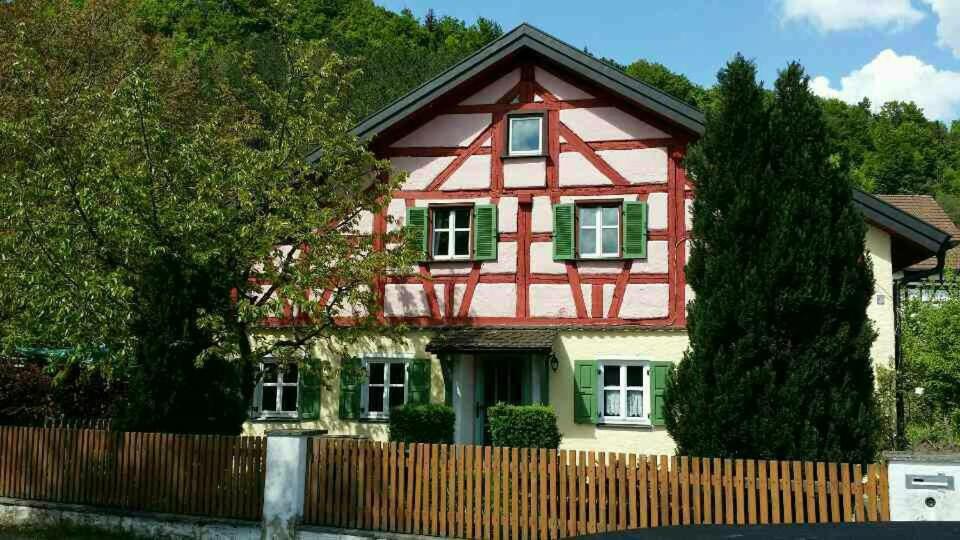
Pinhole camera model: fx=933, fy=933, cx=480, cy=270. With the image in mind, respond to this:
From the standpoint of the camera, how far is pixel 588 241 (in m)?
17.0

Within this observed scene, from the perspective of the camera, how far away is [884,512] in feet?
27.8

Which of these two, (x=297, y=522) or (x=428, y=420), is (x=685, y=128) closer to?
(x=428, y=420)

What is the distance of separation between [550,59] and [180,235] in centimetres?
747

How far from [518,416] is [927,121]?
81219 millimetres

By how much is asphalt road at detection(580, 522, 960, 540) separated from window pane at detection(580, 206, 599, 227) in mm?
12924

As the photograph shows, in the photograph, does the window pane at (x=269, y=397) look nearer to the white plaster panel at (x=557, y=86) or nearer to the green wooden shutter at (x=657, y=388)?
the green wooden shutter at (x=657, y=388)

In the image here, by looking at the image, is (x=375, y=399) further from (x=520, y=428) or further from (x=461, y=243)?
(x=520, y=428)

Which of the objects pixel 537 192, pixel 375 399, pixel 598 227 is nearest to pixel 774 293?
pixel 598 227

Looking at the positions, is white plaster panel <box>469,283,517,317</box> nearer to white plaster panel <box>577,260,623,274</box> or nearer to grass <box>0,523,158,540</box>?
white plaster panel <box>577,260,623,274</box>

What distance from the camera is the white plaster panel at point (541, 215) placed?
55.9 ft

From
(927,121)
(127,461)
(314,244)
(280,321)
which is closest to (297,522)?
(127,461)

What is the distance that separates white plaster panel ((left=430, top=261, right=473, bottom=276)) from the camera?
1733 cm

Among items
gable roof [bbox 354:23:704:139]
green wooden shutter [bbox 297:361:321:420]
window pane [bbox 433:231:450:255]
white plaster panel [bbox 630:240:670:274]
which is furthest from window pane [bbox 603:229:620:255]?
green wooden shutter [bbox 297:361:321:420]

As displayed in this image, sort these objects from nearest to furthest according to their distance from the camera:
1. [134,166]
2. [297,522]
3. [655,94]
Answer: [297,522] < [134,166] < [655,94]
